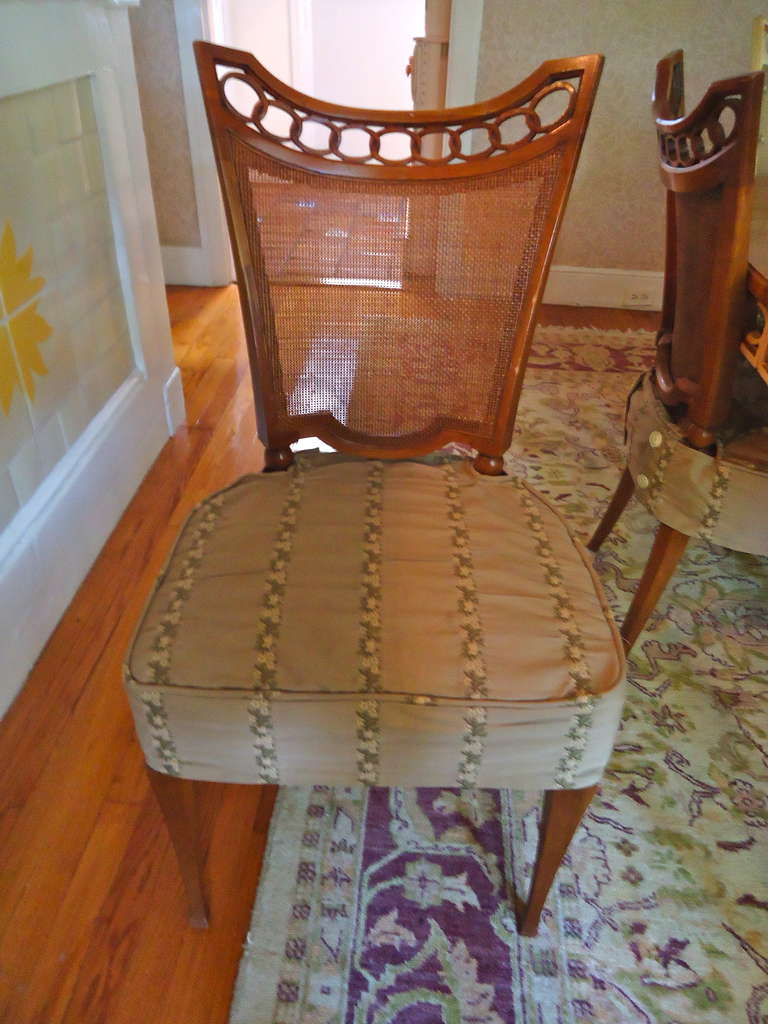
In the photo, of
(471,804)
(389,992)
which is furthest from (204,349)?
(389,992)

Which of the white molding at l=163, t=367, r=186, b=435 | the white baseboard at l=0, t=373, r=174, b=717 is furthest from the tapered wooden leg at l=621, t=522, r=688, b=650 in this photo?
the white molding at l=163, t=367, r=186, b=435

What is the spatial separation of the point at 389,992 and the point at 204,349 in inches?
90.5

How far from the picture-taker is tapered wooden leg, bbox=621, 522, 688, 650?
1.24m

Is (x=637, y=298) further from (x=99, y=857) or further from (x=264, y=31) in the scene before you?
(x=99, y=857)

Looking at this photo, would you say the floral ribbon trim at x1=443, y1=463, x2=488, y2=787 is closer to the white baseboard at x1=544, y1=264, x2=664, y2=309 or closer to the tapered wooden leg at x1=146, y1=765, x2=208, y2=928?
the tapered wooden leg at x1=146, y1=765, x2=208, y2=928

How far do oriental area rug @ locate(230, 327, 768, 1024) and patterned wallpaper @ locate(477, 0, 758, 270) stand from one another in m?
2.16

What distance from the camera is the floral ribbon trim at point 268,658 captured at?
77cm

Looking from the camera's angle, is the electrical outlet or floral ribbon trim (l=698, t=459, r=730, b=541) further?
the electrical outlet

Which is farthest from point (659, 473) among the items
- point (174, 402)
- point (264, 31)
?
point (264, 31)

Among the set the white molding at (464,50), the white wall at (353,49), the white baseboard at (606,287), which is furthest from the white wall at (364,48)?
the white baseboard at (606,287)

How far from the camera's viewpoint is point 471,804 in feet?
3.94

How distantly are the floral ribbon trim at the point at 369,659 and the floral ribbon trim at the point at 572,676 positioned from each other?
20 centimetres

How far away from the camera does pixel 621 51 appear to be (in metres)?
2.66

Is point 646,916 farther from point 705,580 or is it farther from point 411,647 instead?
point 705,580
